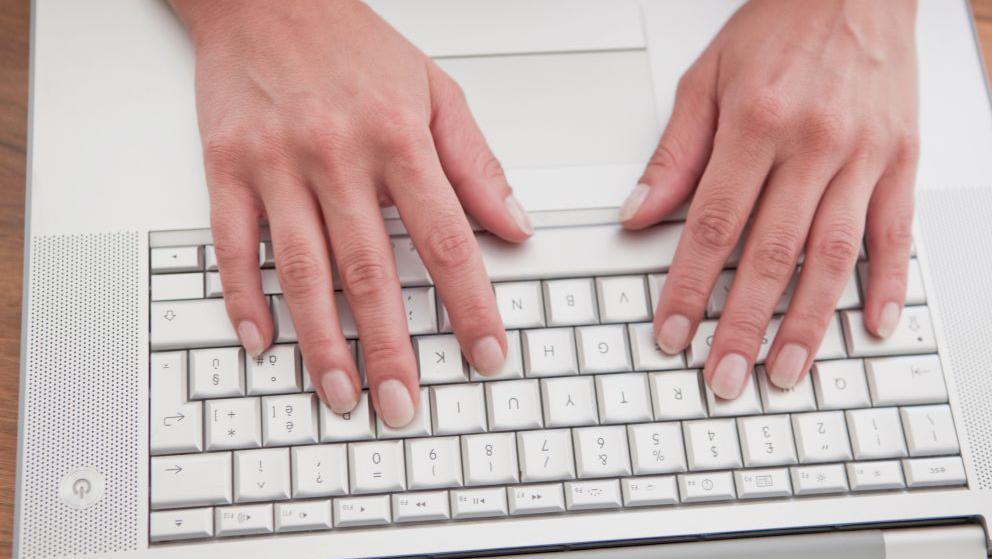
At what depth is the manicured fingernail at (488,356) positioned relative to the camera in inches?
25.0

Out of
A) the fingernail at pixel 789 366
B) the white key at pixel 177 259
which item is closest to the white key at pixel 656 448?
the fingernail at pixel 789 366

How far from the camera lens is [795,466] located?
0.64 metres

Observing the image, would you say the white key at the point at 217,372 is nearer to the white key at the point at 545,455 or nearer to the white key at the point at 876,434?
the white key at the point at 545,455

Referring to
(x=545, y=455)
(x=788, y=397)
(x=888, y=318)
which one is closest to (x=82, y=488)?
(x=545, y=455)

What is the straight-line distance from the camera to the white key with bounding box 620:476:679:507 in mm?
627

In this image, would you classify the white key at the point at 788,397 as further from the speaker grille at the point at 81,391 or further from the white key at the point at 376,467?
the speaker grille at the point at 81,391

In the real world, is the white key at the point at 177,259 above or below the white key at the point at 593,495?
above

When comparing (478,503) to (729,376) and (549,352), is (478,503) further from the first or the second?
(729,376)

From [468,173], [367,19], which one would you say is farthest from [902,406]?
[367,19]

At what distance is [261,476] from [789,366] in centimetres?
→ 47

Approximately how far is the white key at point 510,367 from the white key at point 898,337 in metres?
0.31

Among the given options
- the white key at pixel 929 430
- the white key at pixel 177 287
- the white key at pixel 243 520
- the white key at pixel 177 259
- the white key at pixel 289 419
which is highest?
the white key at pixel 177 259

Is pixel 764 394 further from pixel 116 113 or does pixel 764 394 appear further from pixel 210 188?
pixel 116 113

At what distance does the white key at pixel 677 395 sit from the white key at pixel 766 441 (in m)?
0.04
